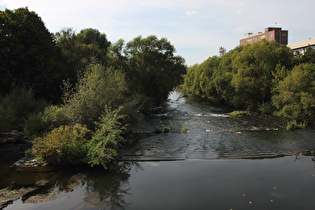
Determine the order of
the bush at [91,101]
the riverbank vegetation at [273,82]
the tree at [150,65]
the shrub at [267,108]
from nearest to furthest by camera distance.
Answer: the bush at [91,101] < the riverbank vegetation at [273,82] < the shrub at [267,108] < the tree at [150,65]

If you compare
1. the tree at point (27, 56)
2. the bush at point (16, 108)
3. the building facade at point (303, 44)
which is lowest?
the bush at point (16, 108)

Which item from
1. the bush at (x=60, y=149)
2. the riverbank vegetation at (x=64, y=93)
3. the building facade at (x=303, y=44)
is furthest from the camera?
the building facade at (x=303, y=44)

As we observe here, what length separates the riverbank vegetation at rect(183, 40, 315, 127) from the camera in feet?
85.6

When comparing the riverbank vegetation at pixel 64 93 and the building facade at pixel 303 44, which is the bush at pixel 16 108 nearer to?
the riverbank vegetation at pixel 64 93

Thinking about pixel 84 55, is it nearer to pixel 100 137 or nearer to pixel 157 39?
pixel 157 39

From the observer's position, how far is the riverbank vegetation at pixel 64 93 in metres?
13.4

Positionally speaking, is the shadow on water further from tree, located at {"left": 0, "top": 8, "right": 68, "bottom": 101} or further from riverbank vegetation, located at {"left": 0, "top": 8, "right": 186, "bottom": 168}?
tree, located at {"left": 0, "top": 8, "right": 68, "bottom": 101}

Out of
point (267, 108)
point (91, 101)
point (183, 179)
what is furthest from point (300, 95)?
point (91, 101)

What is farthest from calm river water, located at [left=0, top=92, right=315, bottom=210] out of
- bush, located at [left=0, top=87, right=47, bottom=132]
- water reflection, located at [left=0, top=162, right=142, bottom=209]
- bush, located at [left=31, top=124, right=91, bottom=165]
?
bush, located at [left=0, top=87, right=47, bottom=132]

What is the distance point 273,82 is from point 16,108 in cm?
3249

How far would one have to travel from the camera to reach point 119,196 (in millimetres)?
10570

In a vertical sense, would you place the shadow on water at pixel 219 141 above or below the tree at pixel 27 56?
below

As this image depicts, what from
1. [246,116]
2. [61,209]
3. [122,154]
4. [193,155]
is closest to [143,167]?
[122,154]

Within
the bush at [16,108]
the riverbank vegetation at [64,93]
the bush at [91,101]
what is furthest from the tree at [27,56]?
the bush at [91,101]
